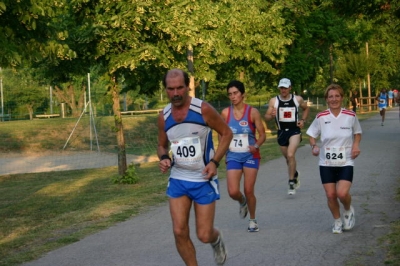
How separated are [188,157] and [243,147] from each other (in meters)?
3.43

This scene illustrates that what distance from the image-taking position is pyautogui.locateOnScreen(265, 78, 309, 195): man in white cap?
1256 cm

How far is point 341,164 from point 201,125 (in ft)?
10.2

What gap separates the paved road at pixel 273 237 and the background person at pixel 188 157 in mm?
1365

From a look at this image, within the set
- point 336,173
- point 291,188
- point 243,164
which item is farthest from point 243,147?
point 291,188

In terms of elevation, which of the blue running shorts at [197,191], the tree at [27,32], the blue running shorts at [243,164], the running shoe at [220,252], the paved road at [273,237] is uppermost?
the tree at [27,32]

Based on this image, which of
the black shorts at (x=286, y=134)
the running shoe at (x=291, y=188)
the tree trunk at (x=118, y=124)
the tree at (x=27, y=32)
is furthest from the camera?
the tree trunk at (x=118, y=124)

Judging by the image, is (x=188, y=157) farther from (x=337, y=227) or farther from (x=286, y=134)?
(x=286, y=134)

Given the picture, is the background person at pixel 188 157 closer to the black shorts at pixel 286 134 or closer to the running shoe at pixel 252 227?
the running shoe at pixel 252 227

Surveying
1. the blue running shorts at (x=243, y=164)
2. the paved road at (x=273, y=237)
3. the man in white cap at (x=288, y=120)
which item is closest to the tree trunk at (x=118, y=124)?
the paved road at (x=273, y=237)

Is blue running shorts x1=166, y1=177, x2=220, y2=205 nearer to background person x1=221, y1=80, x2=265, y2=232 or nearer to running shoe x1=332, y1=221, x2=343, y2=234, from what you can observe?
running shoe x1=332, y1=221, x2=343, y2=234

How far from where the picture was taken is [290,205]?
11.9 m

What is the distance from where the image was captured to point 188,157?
6512mm

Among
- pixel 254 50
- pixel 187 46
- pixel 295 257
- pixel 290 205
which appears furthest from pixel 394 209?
pixel 254 50

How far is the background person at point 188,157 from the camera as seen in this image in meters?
6.48
